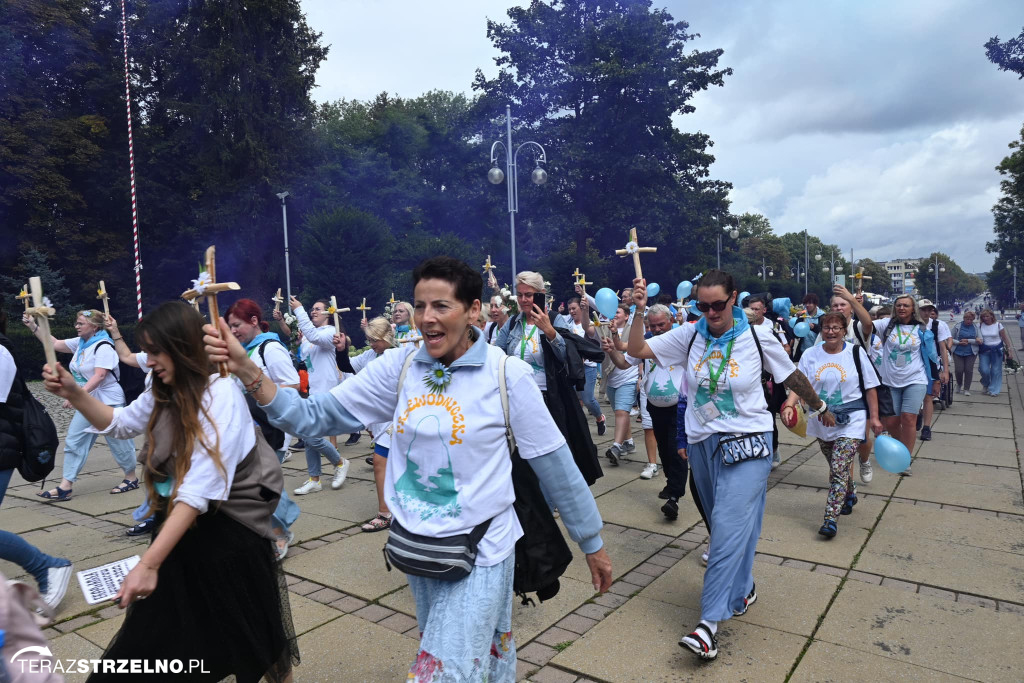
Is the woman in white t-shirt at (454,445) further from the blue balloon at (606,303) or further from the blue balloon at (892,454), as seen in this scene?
the blue balloon at (606,303)

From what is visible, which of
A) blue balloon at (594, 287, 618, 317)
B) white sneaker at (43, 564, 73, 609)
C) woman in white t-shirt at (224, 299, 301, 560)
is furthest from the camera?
blue balloon at (594, 287, 618, 317)

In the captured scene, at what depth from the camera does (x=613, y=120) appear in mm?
33625

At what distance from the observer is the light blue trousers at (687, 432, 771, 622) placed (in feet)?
11.4

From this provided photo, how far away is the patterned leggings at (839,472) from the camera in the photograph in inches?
207

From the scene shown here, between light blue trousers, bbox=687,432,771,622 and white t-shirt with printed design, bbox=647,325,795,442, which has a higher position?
white t-shirt with printed design, bbox=647,325,795,442

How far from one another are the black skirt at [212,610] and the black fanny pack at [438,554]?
70 cm

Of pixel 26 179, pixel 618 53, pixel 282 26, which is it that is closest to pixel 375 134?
pixel 282 26

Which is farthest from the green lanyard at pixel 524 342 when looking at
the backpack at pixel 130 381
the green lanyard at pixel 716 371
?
the backpack at pixel 130 381

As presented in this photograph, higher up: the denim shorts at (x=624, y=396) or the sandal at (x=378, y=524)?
the denim shorts at (x=624, y=396)

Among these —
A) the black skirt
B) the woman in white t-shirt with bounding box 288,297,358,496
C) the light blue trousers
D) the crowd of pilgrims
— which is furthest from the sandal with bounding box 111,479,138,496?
the light blue trousers

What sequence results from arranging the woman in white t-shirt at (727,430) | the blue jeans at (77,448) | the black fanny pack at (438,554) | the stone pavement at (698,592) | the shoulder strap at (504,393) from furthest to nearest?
the blue jeans at (77,448)
the woman in white t-shirt at (727,430)
the stone pavement at (698,592)
the shoulder strap at (504,393)
the black fanny pack at (438,554)

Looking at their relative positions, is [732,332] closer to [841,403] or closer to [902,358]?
[841,403]

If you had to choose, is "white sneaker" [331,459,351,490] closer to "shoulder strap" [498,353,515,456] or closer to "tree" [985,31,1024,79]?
"shoulder strap" [498,353,515,456]

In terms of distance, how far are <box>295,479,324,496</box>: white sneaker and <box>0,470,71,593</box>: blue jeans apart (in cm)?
280
